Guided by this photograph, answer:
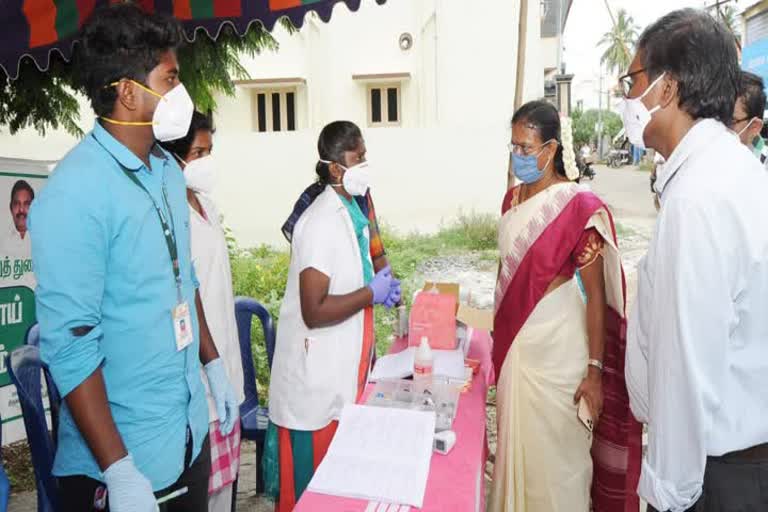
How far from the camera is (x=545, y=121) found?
2.46 meters

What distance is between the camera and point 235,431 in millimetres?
2492

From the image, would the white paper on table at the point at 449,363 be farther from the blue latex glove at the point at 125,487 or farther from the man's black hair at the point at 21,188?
the man's black hair at the point at 21,188

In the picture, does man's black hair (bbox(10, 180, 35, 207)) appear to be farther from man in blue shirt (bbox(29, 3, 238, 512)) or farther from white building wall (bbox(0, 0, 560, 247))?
white building wall (bbox(0, 0, 560, 247))

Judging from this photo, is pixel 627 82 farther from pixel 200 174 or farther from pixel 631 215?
pixel 631 215

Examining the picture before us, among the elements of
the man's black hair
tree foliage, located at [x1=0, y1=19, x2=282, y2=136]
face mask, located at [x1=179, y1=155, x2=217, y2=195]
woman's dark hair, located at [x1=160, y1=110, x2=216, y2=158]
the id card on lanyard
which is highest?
tree foliage, located at [x1=0, y1=19, x2=282, y2=136]

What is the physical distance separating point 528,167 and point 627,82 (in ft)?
2.67

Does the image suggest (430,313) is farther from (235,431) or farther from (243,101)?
(243,101)

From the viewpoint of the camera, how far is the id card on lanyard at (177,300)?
4.99 ft

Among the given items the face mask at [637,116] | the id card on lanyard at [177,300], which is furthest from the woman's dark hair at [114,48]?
the face mask at [637,116]

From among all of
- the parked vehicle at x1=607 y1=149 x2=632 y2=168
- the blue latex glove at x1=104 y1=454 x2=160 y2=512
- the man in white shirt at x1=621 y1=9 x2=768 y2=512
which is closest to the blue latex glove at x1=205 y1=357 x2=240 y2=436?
the blue latex glove at x1=104 y1=454 x2=160 y2=512

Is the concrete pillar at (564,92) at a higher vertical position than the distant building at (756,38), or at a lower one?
lower

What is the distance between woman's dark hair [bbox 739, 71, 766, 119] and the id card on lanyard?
2969 mm

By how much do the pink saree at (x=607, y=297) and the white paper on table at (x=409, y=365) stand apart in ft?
0.60

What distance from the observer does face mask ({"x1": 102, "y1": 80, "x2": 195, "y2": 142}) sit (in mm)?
1497
